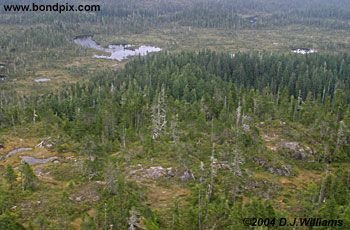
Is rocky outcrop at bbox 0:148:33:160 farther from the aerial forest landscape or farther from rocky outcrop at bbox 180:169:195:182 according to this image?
rocky outcrop at bbox 180:169:195:182

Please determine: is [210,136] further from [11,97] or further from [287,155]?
[11,97]

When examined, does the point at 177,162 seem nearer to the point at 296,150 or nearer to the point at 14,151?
the point at 296,150

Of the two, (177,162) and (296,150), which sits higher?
(296,150)

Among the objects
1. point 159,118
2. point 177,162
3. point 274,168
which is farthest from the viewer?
point 159,118

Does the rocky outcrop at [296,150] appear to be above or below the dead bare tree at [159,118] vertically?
below

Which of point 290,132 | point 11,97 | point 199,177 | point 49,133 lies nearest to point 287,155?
point 290,132

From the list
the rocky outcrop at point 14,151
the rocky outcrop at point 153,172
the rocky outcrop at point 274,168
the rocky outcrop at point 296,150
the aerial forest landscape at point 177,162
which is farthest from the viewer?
the rocky outcrop at point 14,151

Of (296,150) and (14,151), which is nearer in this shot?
(296,150)

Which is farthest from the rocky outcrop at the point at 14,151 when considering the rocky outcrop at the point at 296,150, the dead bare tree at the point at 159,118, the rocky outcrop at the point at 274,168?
the rocky outcrop at the point at 296,150

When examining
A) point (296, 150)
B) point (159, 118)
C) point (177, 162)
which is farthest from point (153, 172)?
point (296, 150)

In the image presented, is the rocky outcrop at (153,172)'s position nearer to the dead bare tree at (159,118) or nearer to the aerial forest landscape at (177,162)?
the aerial forest landscape at (177,162)

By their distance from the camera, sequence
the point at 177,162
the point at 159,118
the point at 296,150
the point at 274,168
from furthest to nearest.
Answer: the point at 159,118
the point at 296,150
the point at 274,168
the point at 177,162
